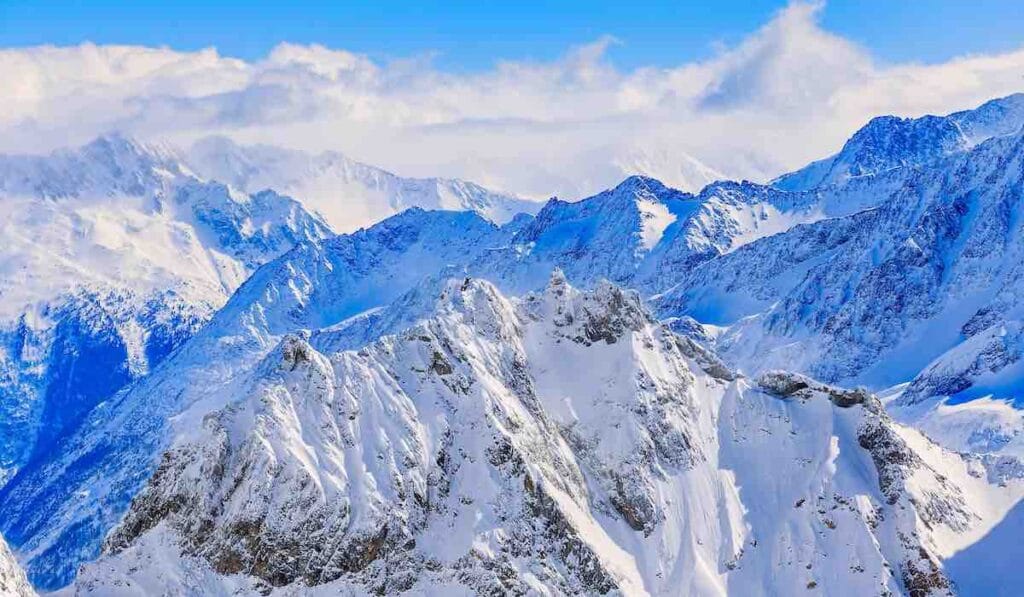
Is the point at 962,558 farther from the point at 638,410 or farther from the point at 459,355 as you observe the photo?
the point at 459,355

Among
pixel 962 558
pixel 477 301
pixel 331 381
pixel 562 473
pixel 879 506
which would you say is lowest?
pixel 962 558

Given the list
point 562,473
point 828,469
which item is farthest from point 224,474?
point 828,469

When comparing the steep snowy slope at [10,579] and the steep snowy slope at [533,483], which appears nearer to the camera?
the steep snowy slope at [10,579]

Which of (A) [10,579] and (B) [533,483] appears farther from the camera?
(B) [533,483]

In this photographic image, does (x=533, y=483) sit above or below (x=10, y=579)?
below

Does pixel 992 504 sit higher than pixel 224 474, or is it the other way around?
pixel 224 474
